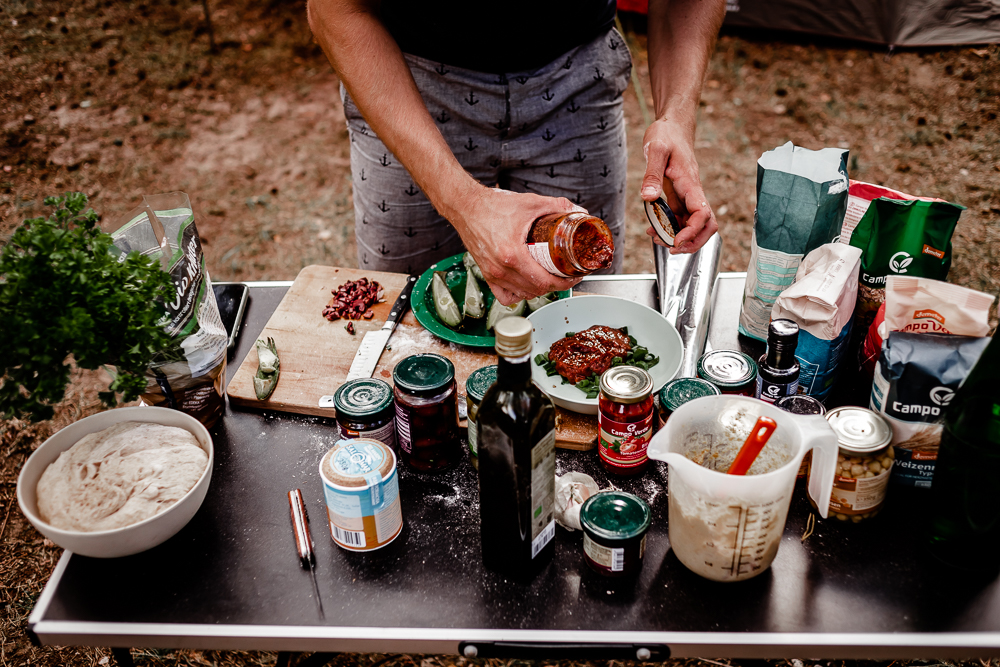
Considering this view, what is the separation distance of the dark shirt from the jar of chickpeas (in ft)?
4.69

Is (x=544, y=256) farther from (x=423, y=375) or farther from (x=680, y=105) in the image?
(x=680, y=105)

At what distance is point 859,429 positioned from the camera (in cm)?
140

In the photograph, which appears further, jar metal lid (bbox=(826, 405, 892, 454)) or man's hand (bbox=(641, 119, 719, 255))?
man's hand (bbox=(641, 119, 719, 255))

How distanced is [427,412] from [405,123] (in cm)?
88

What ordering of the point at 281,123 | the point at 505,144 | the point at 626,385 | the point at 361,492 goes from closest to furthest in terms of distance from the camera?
the point at 361,492
the point at 626,385
the point at 505,144
the point at 281,123

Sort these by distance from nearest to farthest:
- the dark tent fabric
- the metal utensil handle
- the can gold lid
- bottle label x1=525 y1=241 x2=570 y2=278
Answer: the can gold lid → the metal utensil handle → bottle label x1=525 y1=241 x2=570 y2=278 → the dark tent fabric

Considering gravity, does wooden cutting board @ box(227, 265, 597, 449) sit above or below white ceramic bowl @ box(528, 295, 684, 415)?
below

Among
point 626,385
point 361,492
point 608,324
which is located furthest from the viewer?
point 608,324

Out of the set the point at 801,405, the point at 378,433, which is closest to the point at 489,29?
the point at 378,433

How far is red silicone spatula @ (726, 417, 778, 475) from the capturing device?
1.21 metres

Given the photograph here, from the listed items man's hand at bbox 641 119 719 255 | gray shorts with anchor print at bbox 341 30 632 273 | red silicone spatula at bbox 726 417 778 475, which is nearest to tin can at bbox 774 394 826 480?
red silicone spatula at bbox 726 417 778 475

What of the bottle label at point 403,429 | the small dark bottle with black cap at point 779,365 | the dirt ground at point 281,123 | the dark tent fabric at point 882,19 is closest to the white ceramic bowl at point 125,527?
the bottle label at point 403,429

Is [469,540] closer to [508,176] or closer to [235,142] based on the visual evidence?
[508,176]

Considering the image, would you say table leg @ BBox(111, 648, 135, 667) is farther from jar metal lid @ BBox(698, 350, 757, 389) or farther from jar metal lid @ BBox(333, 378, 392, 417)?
jar metal lid @ BBox(698, 350, 757, 389)
